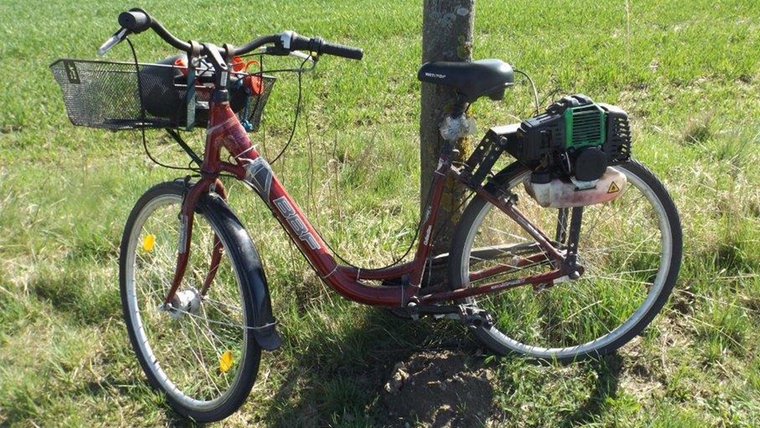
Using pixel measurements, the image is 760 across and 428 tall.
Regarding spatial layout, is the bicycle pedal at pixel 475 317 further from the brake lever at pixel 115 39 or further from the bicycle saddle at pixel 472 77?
the brake lever at pixel 115 39

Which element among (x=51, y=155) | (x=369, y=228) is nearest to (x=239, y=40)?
(x=51, y=155)

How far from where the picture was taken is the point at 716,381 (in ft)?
8.57

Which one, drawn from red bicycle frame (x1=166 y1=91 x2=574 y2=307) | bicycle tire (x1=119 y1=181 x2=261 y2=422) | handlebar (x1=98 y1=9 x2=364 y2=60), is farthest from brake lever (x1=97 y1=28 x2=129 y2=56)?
bicycle tire (x1=119 y1=181 x2=261 y2=422)

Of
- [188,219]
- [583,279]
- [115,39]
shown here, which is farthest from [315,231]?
[583,279]

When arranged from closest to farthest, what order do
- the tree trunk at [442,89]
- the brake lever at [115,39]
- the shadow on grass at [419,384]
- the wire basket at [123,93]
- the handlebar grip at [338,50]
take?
the brake lever at [115,39], the wire basket at [123,93], the handlebar grip at [338,50], the shadow on grass at [419,384], the tree trunk at [442,89]

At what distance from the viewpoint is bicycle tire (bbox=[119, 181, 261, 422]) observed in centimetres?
242

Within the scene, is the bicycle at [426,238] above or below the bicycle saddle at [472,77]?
below

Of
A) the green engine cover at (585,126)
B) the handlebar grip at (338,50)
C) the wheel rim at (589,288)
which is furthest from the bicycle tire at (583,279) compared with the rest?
the handlebar grip at (338,50)

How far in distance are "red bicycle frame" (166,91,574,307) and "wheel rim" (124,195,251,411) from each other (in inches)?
9.0

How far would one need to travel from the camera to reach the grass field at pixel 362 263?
8.70 feet

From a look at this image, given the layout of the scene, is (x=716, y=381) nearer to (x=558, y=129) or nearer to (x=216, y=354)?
(x=558, y=129)

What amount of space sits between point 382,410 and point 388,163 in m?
2.43

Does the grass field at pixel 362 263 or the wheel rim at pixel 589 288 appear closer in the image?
the grass field at pixel 362 263

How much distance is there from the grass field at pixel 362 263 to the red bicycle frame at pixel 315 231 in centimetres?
35
